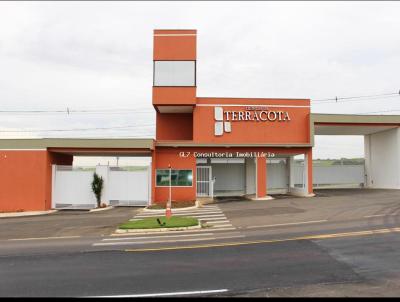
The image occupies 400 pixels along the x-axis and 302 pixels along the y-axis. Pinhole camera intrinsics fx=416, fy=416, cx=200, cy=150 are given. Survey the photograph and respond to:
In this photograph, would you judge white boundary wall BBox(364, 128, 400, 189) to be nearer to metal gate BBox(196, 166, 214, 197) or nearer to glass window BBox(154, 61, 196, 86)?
metal gate BBox(196, 166, 214, 197)

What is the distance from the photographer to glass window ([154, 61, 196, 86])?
31859mm

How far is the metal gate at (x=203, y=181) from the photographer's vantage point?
106ft

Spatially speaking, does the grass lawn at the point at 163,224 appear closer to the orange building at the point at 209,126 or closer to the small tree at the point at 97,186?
the small tree at the point at 97,186

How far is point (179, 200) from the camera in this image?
3020 cm

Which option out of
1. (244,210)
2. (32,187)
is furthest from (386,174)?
(32,187)

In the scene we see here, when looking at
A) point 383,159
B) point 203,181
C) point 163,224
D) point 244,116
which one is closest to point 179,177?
point 203,181

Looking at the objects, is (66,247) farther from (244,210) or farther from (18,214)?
(18,214)

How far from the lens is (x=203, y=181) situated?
32438 mm

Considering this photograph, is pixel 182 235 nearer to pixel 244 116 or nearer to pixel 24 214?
pixel 24 214

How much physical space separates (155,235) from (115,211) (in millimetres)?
10378

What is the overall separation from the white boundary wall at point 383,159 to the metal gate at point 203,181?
14818 millimetres

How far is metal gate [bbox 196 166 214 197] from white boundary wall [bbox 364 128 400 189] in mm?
14818

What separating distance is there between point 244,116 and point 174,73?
6334 millimetres

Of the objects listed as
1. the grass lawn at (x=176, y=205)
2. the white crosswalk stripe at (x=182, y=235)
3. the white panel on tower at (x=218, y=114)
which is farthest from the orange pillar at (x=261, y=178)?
the white crosswalk stripe at (x=182, y=235)
